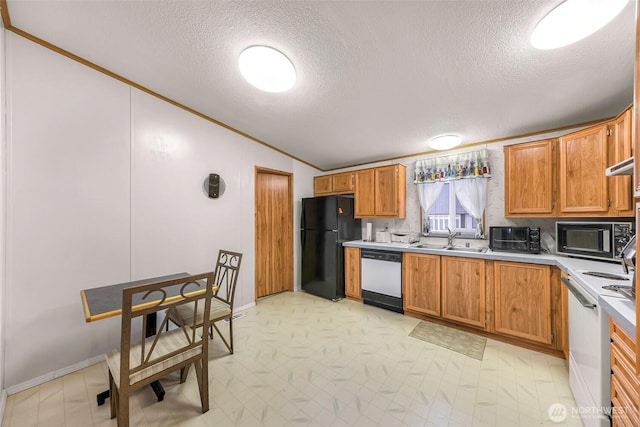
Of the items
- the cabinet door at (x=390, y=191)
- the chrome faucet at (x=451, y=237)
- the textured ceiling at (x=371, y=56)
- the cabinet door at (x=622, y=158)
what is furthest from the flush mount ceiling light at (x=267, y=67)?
the chrome faucet at (x=451, y=237)

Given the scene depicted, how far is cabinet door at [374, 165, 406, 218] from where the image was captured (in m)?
3.42

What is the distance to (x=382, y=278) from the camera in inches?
127

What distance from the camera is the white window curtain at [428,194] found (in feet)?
10.8

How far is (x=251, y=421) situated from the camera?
150 centimetres

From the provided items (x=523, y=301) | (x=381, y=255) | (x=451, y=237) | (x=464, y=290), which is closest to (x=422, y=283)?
(x=464, y=290)

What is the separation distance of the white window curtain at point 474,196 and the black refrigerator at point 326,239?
158 cm

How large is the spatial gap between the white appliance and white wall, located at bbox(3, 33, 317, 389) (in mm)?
Answer: 3385

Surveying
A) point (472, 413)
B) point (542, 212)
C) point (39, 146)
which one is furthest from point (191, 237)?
point (542, 212)

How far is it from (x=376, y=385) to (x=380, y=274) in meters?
1.56

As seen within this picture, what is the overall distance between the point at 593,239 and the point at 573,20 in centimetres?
171

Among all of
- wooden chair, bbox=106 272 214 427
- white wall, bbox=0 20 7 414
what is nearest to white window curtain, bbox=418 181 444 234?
wooden chair, bbox=106 272 214 427

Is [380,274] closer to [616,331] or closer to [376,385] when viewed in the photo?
[376,385]

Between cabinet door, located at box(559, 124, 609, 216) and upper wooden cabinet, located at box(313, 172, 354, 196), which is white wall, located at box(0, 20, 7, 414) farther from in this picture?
cabinet door, located at box(559, 124, 609, 216)

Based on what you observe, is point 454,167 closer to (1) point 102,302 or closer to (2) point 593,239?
(2) point 593,239
